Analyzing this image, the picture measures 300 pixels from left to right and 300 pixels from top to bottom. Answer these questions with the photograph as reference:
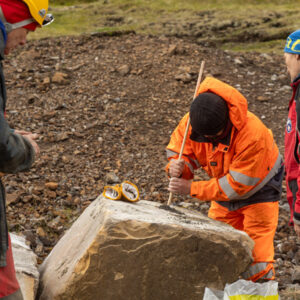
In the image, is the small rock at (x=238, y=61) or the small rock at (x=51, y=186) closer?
the small rock at (x=51, y=186)

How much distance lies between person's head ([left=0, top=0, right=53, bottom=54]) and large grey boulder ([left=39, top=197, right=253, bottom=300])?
1.43m

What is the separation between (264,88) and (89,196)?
4.76 m

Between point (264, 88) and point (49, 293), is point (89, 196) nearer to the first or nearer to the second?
point (49, 293)

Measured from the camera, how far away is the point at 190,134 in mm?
4113

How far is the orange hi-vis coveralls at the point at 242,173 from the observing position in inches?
152

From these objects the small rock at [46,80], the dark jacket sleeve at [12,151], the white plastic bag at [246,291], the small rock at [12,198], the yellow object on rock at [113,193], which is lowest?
the small rock at [12,198]

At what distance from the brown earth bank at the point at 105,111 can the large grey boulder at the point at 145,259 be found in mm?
1373

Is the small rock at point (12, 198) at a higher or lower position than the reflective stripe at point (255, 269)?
lower

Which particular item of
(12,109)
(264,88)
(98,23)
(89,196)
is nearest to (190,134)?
(89,196)

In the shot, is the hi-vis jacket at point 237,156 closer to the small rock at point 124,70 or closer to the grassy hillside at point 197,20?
the small rock at point 124,70

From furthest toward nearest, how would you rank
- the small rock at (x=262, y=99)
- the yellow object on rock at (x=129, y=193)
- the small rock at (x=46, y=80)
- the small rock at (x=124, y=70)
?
Answer: the small rock at (x=124, y=70) → the small rock at (x=262, y=99) → the small rock at (x=46, y=80) → the yellow object on rock at (x=129, y=193)

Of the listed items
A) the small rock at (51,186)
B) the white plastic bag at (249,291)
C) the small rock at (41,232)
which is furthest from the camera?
the small rock at (51,186)

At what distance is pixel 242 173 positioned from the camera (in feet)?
12.7

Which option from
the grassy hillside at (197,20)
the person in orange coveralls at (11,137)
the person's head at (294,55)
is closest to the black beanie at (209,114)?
the person's head at (294,55)
